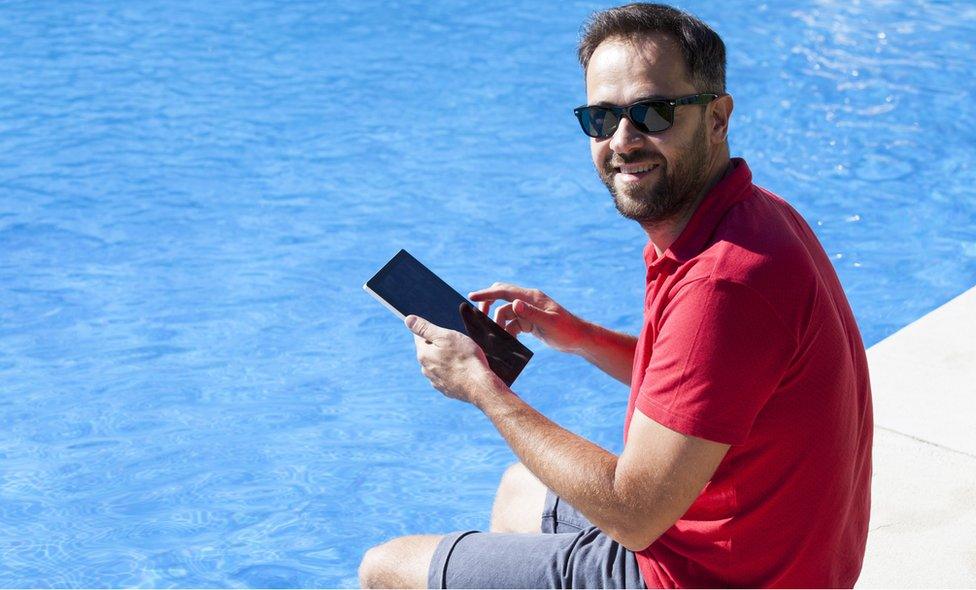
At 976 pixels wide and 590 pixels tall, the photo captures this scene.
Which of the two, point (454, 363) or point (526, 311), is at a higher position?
point (454, 363)

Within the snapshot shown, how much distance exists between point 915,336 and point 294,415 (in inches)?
90.7

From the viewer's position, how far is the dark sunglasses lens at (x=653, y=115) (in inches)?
84.7

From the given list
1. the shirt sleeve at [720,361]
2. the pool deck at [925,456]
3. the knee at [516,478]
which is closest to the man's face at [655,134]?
the shirt sleeve at [720,361]

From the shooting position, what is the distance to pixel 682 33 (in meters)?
2.16

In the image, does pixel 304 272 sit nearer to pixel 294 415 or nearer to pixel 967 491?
pixel 294 415

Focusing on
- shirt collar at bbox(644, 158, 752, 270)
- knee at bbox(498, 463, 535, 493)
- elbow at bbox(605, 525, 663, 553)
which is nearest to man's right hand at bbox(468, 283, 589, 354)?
knee at bbox(498, 463, 535, 493)

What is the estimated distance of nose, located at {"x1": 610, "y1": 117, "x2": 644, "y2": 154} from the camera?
7.20 ft

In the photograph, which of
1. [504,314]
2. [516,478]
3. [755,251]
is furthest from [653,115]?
[516,478]

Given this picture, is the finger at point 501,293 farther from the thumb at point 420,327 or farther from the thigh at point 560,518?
the thigh at point 560,518

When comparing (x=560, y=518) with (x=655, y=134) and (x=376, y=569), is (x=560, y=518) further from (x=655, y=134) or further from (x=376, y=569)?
(x=655, y=134)

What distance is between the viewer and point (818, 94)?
25.2 feet

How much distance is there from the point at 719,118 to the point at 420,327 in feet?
2.31

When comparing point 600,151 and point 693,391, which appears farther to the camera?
point 600,151

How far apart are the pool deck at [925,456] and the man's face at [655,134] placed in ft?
4.19
